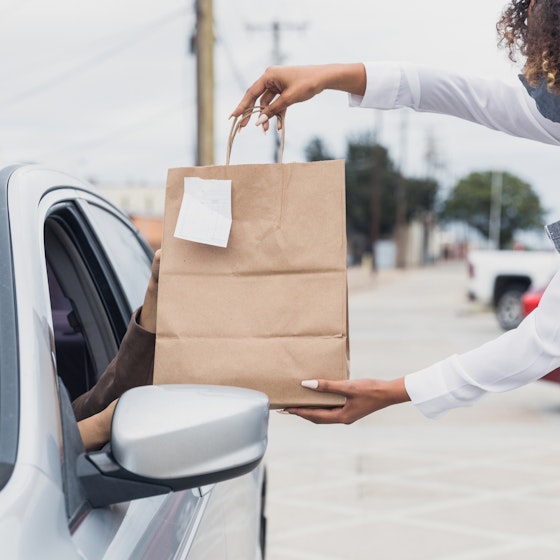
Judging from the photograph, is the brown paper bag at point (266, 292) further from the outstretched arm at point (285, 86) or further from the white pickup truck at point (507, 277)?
the white pickup truck at point (507, 277)

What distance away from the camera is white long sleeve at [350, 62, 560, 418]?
6.70 ft

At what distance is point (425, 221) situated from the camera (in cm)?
7912

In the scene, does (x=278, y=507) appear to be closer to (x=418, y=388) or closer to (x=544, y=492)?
(x=544, y=492)

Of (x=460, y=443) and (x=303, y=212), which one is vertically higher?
(x=303, y=212)

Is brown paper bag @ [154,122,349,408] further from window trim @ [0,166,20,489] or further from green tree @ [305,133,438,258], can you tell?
green tree @ [305,133,438,258]

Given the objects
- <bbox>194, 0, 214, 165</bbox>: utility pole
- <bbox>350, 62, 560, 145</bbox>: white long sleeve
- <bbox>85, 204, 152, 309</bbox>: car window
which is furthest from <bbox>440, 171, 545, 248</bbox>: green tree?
<bbox>350, 62, 560, 145</bbox>: white long sleeve

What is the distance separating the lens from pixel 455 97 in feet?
7.34

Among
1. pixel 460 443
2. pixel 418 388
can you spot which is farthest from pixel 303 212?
pixel 460 443

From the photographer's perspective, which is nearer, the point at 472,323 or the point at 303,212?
the point at 303,212

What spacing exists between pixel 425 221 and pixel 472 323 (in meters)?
62.6

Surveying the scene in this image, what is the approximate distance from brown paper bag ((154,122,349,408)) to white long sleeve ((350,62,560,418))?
33 cm

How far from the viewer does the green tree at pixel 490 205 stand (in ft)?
355

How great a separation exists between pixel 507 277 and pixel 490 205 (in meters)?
94.7

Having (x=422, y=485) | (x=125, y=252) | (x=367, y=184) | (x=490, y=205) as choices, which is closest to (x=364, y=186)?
(x=367, y=184)
